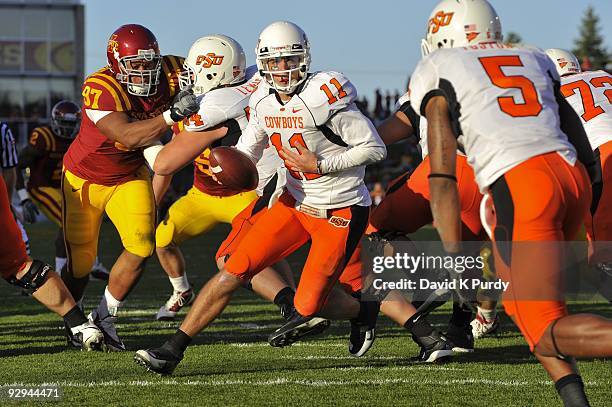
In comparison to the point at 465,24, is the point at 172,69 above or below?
below

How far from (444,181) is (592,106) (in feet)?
8.68

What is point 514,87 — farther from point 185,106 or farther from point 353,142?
point 185,106

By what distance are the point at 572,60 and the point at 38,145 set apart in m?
5.07

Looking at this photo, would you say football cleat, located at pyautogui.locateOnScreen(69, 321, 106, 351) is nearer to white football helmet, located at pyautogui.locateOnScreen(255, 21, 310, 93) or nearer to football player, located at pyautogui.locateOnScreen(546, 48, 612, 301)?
white football helmet, located at pyautogui.locateOnScreen(255, 21, 310, 93)

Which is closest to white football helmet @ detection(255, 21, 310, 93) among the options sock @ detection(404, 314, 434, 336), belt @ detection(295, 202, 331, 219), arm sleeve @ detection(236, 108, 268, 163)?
arm sleeve @ detection(236, 108, 268, 163)

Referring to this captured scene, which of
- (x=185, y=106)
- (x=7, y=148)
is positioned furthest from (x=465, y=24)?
(x=7, y=148)

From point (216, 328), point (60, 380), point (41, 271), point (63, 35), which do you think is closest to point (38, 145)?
point (216, 328)

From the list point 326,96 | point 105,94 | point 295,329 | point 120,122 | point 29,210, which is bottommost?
point 29,210

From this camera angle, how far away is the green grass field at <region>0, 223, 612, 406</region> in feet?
14.7

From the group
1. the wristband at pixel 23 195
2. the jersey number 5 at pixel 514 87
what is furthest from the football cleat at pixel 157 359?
the wristband at pixel 23 195

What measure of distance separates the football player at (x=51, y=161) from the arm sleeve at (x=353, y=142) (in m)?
5.11

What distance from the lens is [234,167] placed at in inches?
200

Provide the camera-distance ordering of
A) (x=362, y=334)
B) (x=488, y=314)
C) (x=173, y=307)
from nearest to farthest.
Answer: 1. (x=362, y=334)
2. (x=488, y=314)
3. (x=173, y=307)

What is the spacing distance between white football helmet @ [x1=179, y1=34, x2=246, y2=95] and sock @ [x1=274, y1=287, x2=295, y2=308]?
1212 mm
